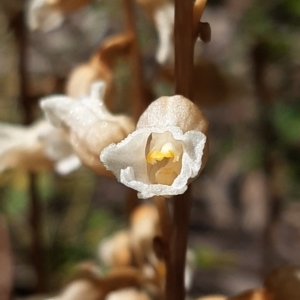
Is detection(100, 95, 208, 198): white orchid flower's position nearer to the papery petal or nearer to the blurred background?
the papery petal

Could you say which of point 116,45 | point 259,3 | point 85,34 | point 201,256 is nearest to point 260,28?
point 259,3

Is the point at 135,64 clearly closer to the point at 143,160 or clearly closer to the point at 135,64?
the point at 135,64

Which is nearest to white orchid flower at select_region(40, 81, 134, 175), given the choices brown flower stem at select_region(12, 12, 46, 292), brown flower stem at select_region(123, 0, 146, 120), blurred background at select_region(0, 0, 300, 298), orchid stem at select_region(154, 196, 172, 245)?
orchid stem at select_region(154, 196, 172, 245)

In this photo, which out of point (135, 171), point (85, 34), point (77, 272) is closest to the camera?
point (135, 171)

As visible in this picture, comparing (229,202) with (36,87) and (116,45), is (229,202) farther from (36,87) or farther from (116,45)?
(116,45)

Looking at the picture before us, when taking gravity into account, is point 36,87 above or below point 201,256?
above

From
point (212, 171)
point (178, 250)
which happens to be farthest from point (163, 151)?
point (212, 171)

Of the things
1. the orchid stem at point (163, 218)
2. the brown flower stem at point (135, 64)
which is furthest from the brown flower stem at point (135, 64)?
the orchid stem at point (163, 218)
